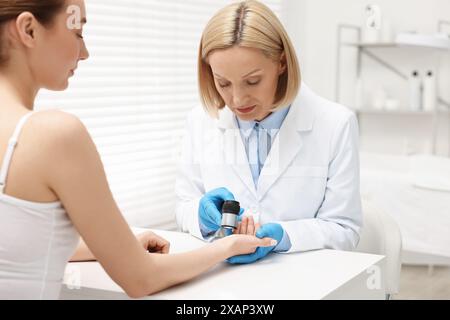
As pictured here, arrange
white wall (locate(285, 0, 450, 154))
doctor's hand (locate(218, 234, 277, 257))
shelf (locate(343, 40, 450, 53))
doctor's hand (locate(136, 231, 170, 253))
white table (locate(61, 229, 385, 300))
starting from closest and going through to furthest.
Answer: white table (locate(61, 229, 385, 300)) < doctor's hand (locate(218, 234, 277, 257)) < doctor's hand (locate(136, 231, 170, 253)) < shelf (locate(343, 40, 450, 53)) < white wall (locate(285, 0, 450, 154))

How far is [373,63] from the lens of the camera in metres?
3.76

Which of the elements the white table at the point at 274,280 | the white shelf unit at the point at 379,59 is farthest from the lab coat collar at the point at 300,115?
the white shelf unit at the point at 379,59

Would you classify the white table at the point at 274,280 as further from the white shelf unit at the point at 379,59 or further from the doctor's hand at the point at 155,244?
the white shelf unit at the point at 379,59

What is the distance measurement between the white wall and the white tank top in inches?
120

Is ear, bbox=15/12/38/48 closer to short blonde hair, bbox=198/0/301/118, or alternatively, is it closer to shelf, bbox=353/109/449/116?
short blonde hair, bbox=198/0/301/118

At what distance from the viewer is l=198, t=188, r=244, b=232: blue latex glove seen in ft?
4.62

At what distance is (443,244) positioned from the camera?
265cm

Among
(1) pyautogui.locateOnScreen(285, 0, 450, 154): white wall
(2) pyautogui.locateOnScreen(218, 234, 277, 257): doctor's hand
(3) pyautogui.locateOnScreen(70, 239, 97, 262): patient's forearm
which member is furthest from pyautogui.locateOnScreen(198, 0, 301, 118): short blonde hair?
(1) pyautogui.locateOnScreen(285, 0, 450, 154): white wall

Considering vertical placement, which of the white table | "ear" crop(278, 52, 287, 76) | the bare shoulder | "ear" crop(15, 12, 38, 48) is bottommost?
the white table

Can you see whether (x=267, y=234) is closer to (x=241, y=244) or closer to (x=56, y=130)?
(x=241, y=244)

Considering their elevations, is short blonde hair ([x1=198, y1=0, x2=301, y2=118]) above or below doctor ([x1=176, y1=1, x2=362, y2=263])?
above

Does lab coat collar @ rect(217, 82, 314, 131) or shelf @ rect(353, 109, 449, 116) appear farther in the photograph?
shelf @ rect(353, 109, 449, 116)

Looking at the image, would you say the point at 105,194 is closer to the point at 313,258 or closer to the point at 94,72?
the point at 313,258

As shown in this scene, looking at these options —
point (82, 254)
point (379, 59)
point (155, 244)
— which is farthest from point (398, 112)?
point (82, 254)
